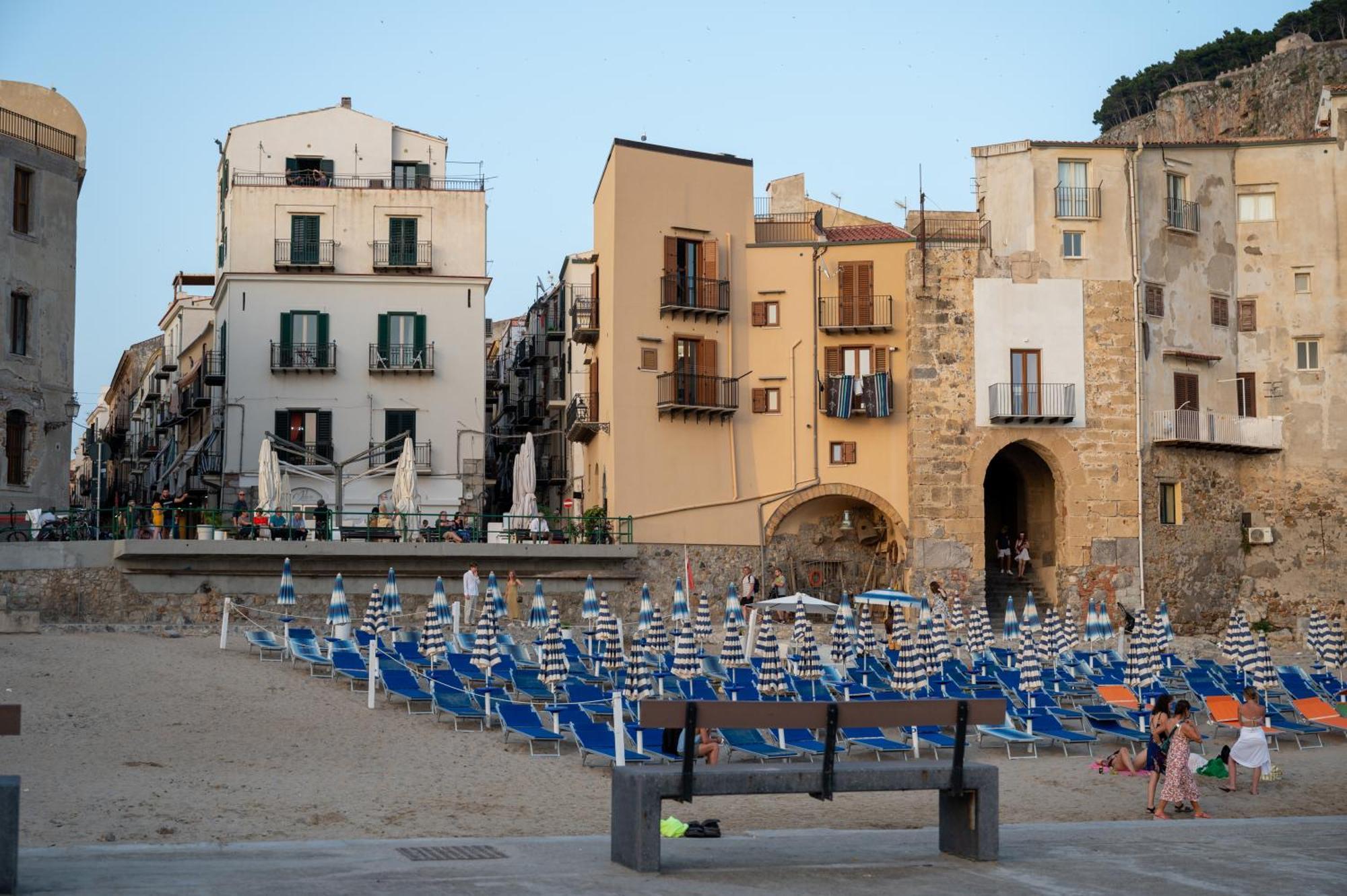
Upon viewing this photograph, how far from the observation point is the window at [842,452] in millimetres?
40406

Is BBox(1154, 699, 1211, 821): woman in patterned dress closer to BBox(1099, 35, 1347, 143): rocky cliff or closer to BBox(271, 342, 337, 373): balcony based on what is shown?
BBox(271, 342, 337, 373): balcony

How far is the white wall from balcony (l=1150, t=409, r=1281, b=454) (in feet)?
7.31

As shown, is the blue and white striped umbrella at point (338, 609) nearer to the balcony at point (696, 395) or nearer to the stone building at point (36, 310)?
the stone building at point (36, 310)

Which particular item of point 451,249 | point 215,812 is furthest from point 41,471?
point 215,812

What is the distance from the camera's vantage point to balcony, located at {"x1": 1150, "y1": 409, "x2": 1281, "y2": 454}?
1580 inches

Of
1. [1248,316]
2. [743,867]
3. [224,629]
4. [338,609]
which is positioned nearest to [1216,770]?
[743,867]

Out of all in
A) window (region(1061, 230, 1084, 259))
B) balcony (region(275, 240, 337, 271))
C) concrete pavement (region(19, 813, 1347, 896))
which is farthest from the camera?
balcony (region(275, 240, 337, 271))

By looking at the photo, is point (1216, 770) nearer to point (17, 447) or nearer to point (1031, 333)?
point (1031, 333)

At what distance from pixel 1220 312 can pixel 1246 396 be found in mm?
2405

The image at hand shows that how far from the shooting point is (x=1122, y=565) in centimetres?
3953

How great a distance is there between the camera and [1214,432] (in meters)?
40.9

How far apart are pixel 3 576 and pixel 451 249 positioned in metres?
16.5

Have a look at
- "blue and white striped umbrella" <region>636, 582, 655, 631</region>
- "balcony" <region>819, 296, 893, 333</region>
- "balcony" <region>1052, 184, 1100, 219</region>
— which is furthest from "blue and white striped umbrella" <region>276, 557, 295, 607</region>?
"balcony" <region>1052, 184, 1100, 219</region>

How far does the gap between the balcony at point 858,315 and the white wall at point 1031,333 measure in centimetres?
229
